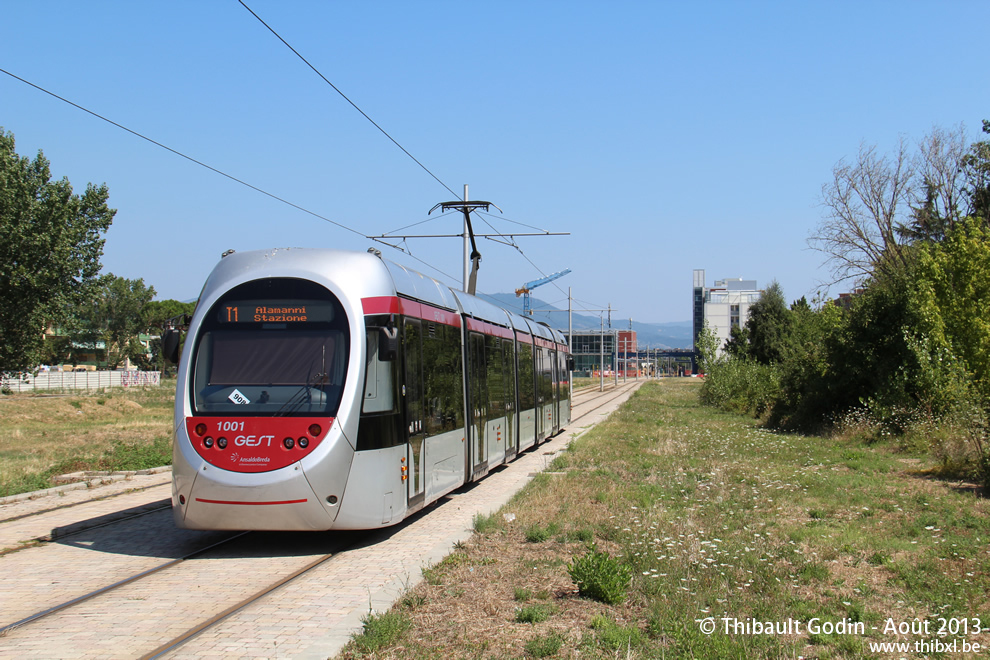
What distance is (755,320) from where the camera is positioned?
224 ft

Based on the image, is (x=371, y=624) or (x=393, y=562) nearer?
(x=371, y=624)

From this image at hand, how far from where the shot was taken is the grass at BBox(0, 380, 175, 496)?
18.8 meters

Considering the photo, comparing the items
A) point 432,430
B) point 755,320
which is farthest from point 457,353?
point 755,320

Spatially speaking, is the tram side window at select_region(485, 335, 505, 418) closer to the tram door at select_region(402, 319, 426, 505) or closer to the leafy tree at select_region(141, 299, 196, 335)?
the tram door at select_region(402, 319, 426, 505)

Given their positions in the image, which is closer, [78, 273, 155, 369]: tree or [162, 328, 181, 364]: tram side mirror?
[162, 328, 181, 364]: tram side mirror

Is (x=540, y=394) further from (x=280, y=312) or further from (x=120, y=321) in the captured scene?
(x=120, y=321)

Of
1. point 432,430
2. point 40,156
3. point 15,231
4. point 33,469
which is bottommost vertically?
point 33,469

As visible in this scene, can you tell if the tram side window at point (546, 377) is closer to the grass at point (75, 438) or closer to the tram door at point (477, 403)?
the tram door at point (477, 403)

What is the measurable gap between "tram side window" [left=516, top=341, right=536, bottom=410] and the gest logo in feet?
34.6

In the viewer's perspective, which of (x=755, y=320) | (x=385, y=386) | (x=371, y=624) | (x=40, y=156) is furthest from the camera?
(x=755, y=320)

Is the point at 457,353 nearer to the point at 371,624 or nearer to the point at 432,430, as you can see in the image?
the point at 432,430

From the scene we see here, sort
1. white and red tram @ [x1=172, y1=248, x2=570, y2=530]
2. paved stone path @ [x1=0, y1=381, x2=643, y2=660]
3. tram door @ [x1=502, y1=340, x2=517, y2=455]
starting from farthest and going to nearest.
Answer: tram door @ [x1=502, y1=340, x2=517, y2=455]
white and red tram @ [x1=172, y1=248, x2=570, y2=530]
paved stone path @ [x1=0, y1=381, x2=643, y2=660]

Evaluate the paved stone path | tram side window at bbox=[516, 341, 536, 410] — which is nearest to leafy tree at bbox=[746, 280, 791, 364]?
tram side window at bbox=[516, 341, 536, 410]

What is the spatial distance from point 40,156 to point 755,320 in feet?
171
